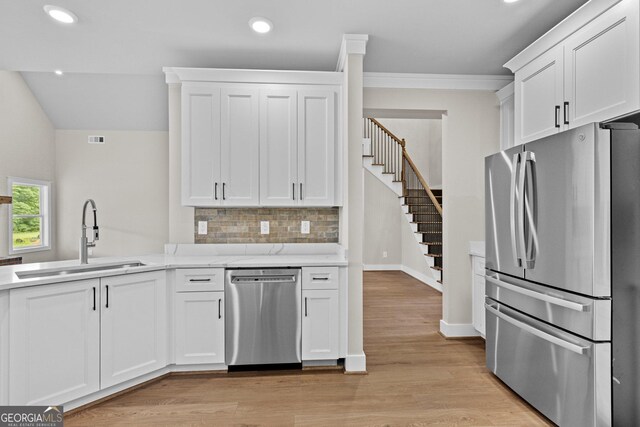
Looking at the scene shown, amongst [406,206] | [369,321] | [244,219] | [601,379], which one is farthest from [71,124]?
[601,379]

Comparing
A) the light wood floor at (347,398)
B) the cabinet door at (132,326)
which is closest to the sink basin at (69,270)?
the cabinet door at (132,326)

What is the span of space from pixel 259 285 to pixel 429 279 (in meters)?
4.63

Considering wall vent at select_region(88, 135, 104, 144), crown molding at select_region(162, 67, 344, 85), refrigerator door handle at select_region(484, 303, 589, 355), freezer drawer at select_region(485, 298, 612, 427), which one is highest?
crown molding at select_region(162, 67, 344, 85)

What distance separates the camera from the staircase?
6.80m

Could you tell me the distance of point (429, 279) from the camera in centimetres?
679

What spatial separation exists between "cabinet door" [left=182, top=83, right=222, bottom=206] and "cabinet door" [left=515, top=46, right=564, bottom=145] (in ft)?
8.68

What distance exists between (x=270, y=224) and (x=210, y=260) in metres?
0.79

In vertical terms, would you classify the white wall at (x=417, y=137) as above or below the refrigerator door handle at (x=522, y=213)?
above

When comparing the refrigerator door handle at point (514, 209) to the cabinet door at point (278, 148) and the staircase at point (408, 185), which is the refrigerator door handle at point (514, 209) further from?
the staircase at point (408, 185)

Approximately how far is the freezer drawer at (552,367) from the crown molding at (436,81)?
2.32m

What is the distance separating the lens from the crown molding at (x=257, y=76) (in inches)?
129

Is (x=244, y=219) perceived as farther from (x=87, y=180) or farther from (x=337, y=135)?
(x=87, y=180)

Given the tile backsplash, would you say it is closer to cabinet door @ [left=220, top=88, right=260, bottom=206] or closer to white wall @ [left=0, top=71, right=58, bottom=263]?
cabinet door @ [left=220, top=88, right=260, bottom=206]

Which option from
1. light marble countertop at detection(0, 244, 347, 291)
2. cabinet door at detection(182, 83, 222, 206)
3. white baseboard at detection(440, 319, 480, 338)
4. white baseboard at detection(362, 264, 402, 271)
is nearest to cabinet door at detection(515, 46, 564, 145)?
light marble countertop at detection(0, 244, 347, 291)
